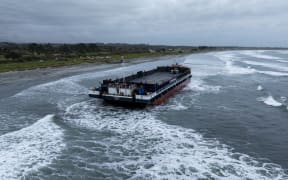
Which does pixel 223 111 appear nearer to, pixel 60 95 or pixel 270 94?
pixel 270 94

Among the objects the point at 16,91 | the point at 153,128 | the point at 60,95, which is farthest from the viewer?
the point at 16,91

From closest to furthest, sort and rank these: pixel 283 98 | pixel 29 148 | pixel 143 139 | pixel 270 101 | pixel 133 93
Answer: pixel 29 148 < pixel 143 139 < pixel 133 93 < pixel 270 101 < pixel 283 98

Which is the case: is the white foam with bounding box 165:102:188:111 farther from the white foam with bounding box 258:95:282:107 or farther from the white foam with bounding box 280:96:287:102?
the white foam with bounding box 280:96:287:102

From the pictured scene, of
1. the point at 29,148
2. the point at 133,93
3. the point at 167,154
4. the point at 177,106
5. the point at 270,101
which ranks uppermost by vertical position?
the point at 133,93

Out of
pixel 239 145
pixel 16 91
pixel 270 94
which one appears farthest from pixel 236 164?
pixel 16 91

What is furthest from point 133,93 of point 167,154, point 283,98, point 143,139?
point 283,98

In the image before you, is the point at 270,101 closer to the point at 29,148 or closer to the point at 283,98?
the point at 283,98

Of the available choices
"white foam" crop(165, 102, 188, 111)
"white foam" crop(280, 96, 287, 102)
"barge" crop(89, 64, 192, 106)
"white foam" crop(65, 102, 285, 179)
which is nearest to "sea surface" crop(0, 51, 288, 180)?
"white foam" crop(65, 102, 285, 179)
